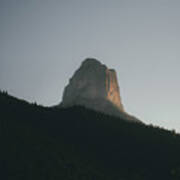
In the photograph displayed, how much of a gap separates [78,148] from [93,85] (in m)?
152

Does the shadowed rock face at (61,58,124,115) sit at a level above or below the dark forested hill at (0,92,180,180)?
above

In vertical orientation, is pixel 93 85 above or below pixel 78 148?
above

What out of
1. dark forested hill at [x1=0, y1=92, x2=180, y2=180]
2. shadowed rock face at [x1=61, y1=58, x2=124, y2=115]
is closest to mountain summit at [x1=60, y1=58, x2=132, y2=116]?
shadowed rock face at [x1=61, y1=58, x2=124, y2=115]

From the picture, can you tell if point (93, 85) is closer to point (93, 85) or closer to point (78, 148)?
point (93, 85)

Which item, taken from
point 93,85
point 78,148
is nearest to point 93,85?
point 93,85

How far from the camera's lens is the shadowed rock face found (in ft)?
538

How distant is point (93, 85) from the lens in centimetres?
17038

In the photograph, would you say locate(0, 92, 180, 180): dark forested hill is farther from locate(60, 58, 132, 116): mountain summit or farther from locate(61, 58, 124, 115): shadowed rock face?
locate(61, 58, 124, 115): shadowed rock face

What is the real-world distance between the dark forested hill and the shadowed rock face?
→ 131565mm

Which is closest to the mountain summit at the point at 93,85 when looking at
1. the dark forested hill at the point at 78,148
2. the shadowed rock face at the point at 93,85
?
the shadowed rock face at the point at 93,85

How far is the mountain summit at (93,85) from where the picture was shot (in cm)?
16388

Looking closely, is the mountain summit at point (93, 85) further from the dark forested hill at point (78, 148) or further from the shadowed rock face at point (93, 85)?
the dark forested hill at point (78, 148)

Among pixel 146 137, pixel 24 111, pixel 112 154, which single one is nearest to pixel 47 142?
pixel 112 154

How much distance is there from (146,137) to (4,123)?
10.7 m
